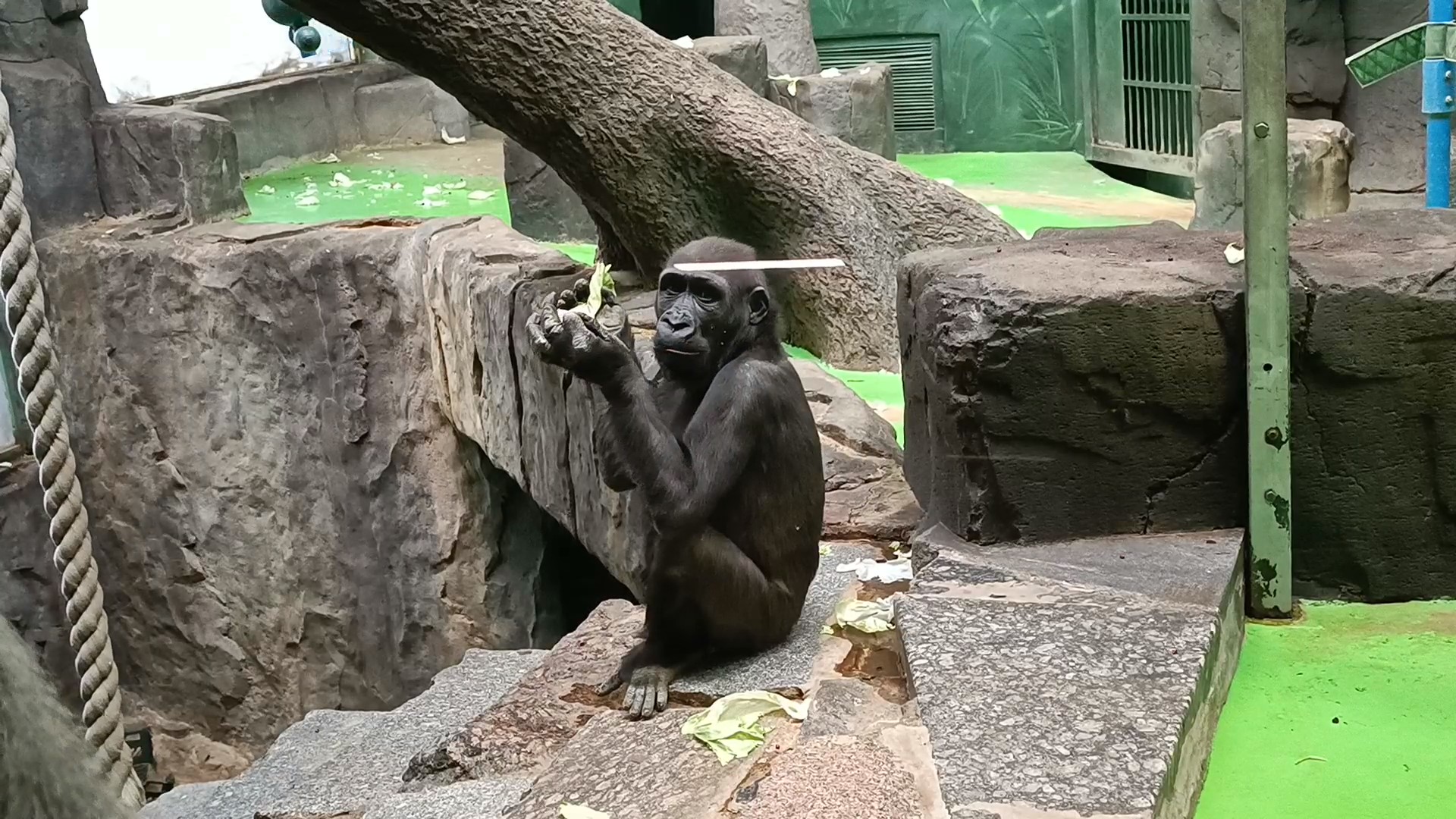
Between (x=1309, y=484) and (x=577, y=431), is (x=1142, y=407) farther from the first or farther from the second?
(x=577, y=431)

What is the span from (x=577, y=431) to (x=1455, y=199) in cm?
487

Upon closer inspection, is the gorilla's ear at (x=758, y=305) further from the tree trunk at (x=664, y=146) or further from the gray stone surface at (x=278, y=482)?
the gray stone surface at (x=278, y=482)

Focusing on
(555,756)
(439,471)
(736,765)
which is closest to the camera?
(736,765)

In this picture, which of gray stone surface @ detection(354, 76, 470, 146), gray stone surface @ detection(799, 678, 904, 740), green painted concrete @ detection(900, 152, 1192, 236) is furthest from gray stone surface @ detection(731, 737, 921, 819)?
gray stone surface @ detection(354, 76, 470, 146)

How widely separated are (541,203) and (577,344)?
22.6ft

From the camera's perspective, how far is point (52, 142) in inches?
330

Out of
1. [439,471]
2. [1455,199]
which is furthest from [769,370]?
[1455,199]

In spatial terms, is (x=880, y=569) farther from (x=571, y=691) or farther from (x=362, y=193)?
(x=362, y=193)

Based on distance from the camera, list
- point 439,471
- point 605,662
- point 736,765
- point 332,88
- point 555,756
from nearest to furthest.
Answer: point 736,765 < point 555,756 < point 605,662 < point 439,471 < point 332,88

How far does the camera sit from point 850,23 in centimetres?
1369

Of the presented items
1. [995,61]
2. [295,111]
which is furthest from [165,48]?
[995,61]

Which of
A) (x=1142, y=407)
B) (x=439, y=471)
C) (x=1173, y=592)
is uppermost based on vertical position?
(x=1142, y=407)

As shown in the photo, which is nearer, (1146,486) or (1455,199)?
(1146,486)

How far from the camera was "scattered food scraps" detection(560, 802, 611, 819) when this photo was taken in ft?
9.47
